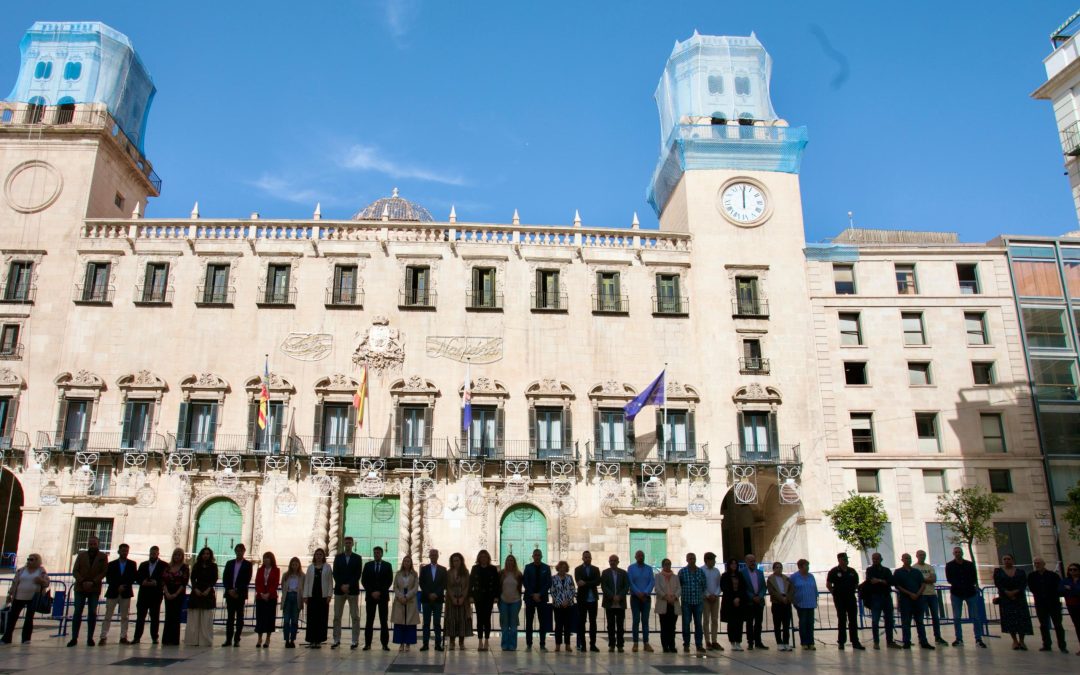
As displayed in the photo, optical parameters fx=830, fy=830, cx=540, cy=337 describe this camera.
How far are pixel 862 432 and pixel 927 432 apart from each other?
2606 mm

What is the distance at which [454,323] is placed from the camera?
31.9 m

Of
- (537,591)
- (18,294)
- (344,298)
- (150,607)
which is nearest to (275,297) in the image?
(344,298)

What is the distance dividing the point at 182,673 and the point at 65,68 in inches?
1314

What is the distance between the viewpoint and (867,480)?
3173cm

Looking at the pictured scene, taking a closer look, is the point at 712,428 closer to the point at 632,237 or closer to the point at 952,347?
the point at 632,237

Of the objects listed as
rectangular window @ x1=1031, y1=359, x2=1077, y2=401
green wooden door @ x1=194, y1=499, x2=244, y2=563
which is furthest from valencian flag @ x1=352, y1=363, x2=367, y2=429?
rectangular window @ x1=1031, y1=359, x2=1077, y2=401

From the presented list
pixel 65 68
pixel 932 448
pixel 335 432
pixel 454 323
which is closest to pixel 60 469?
pixel 335 432

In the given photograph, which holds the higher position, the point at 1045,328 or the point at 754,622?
the point at 1045,328

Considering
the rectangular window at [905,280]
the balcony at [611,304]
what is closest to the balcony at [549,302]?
the balcony at [611,304]

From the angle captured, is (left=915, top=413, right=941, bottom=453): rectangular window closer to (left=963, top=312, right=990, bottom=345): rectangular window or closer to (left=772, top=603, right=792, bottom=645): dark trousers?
(left=963, top=312, right=990, bottom=345): rectangular window

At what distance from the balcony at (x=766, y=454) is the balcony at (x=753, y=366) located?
2.85 meters

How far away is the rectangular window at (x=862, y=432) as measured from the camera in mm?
32062

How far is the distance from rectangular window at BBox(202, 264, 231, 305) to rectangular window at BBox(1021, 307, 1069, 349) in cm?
3201

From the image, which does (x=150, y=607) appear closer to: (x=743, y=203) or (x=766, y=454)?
(x=766, y=454)
